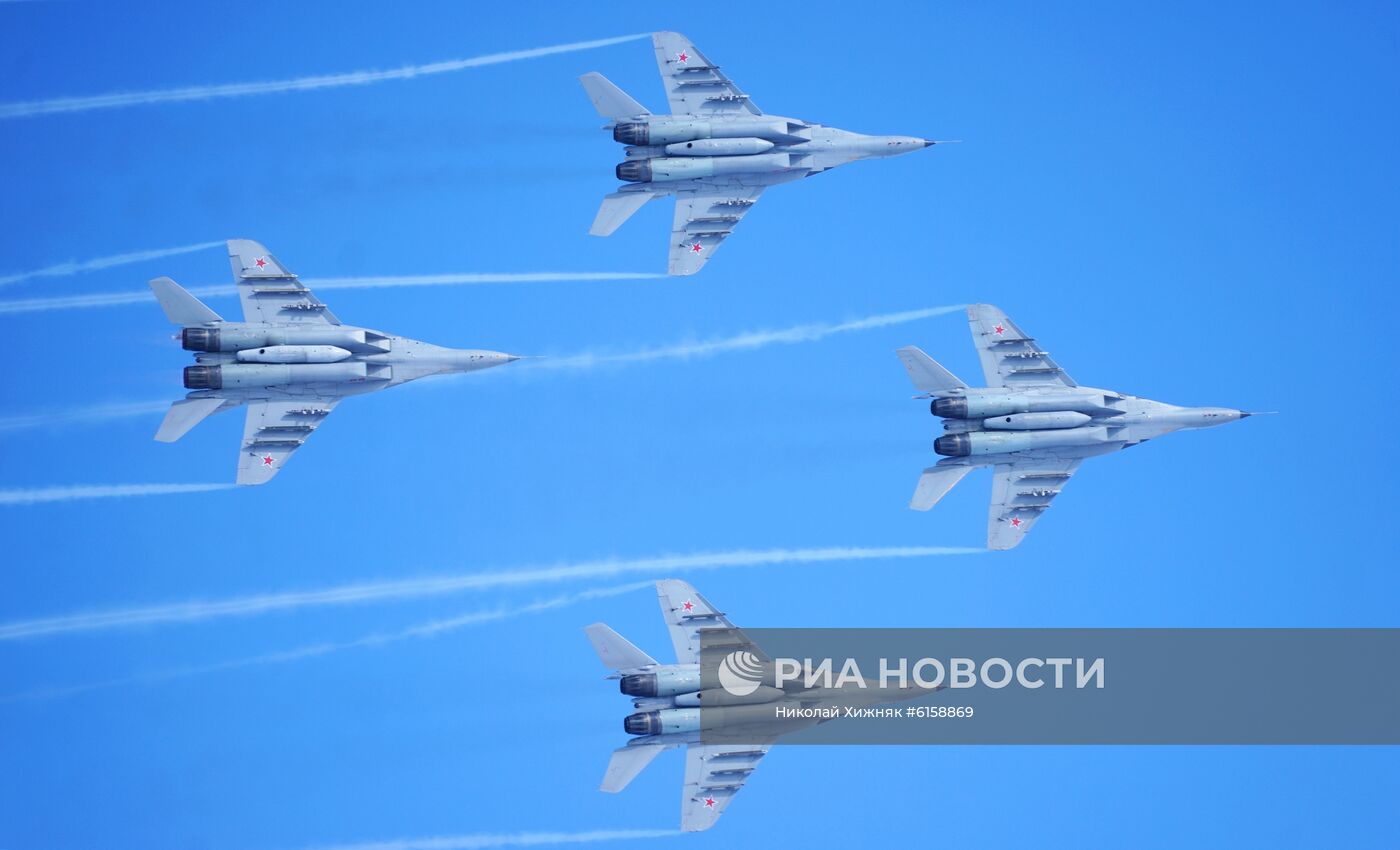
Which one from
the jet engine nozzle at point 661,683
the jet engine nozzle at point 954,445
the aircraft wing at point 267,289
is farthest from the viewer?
the jet engine nozzle at point 954,445

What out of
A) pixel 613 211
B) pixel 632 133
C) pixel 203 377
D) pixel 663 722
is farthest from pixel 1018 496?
pixel 203 377

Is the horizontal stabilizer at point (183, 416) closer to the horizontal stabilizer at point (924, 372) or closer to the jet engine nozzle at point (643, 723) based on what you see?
the jet engine nozzle at point (643, 723)

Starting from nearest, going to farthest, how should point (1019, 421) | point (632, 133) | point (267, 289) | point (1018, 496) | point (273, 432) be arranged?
point (267, 289), point (273, 432), point (1019, 421), point (632, 133), point (1018, 496)

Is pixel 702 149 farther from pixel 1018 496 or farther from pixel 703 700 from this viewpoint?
pixel 703 700

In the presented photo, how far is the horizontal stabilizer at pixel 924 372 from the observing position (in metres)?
73.2

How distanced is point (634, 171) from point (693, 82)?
386cm

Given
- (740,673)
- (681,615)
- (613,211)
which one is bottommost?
(740,673)

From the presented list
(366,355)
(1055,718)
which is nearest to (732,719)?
(1055,718)

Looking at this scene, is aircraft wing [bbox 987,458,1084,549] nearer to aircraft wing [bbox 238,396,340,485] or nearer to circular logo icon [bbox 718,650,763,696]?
circular logo icon [bbox 718,650,763,696]

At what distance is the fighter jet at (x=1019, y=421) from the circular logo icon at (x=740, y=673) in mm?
6798

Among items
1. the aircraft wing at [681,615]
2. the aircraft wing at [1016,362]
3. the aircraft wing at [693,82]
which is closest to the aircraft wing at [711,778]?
the aircraft wing at [681,615]

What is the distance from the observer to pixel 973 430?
73.9 metres

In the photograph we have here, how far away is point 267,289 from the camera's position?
7306 cm

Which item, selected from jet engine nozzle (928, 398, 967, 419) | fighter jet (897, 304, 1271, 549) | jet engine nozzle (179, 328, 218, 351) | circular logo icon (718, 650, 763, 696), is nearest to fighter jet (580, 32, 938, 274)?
fighter jet (897, 304, 1271, 549)
